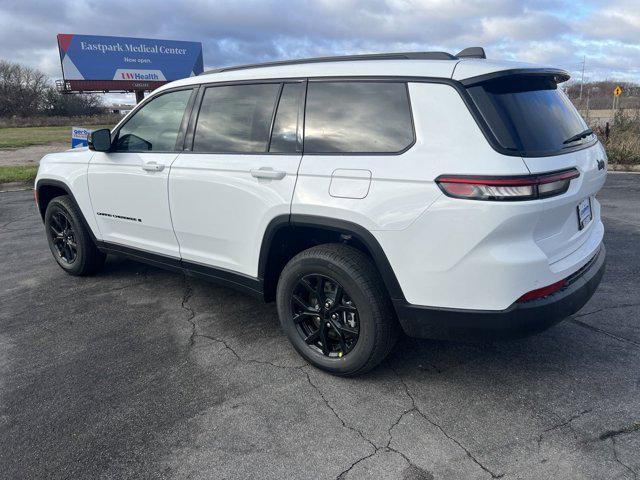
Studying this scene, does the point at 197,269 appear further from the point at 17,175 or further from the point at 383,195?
the point at 17,175

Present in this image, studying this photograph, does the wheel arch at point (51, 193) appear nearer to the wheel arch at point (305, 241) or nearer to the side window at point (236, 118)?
the side window at point (236, 118)

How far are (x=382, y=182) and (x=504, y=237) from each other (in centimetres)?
67

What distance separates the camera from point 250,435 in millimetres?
2631

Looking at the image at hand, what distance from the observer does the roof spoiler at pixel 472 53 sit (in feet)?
10.2

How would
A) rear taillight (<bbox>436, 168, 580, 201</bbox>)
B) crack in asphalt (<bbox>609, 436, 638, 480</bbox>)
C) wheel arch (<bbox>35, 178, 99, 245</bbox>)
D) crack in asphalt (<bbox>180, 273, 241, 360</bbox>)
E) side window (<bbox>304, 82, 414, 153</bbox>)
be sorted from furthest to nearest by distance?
wheel arch (<bbox>35, 178, 99, 245</bbox>)
crack in asphalt (<bbox>180, 273, 241, 360</bbox>)
side window (<bbox>304, 82, 414, 153</bbox>)
rear taillight (<bbox>436, 168, 580, 201</bbox>)
crack in asphalt (<bbox>609, 436, 638, 480</bbox>)

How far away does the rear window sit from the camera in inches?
97.9

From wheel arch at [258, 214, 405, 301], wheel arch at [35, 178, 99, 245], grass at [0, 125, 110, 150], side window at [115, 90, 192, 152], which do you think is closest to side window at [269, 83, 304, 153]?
wheel arch at [258, 214, 405, 301]

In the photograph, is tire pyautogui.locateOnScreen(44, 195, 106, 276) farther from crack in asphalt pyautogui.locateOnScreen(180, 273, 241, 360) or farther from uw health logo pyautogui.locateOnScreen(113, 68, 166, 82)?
uw health logo pyautogui.locateOnScreen(113, 68, 166, 82)

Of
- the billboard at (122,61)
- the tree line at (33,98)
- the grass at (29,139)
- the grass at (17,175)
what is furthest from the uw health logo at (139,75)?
the tree line at (33,98)

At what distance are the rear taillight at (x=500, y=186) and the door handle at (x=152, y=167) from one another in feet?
7.39

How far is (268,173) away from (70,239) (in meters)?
2.89

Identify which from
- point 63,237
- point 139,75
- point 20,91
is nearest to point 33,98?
point 20,91

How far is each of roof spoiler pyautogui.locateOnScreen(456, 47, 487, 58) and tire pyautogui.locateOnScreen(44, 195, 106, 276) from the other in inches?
143

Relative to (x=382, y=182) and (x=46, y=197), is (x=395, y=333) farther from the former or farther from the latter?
(x=46, y=197)
